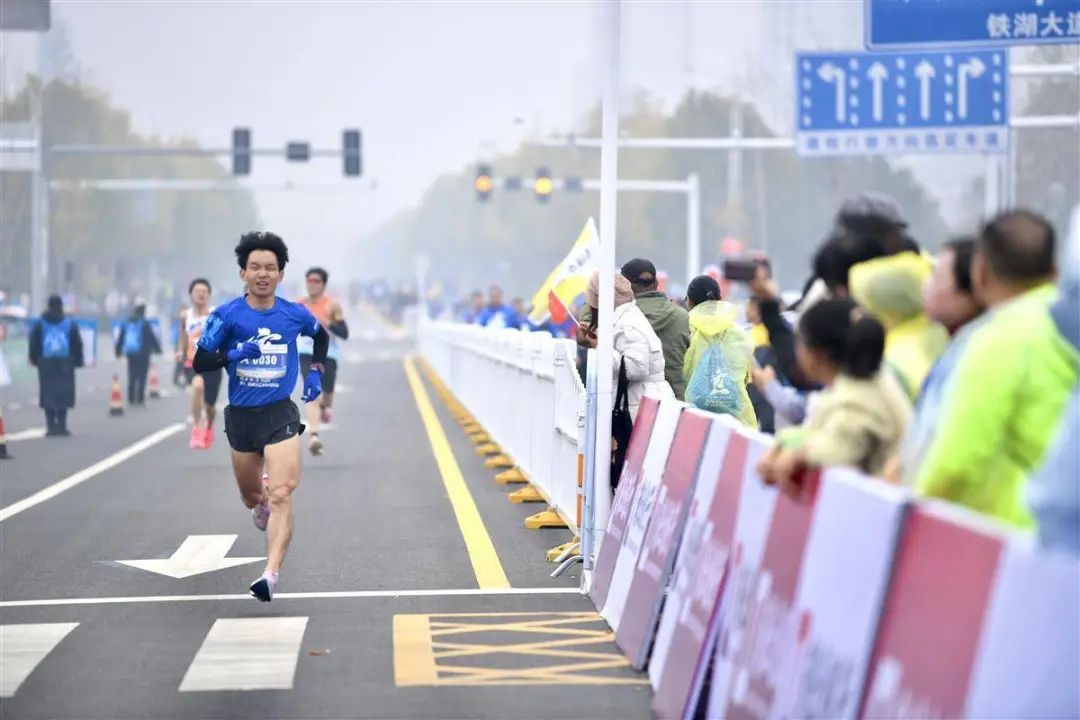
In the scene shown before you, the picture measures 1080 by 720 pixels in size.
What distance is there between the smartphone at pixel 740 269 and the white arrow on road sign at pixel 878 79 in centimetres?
1850

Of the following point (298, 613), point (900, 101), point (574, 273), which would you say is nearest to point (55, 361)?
point (900, 101)

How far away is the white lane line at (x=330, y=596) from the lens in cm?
1170

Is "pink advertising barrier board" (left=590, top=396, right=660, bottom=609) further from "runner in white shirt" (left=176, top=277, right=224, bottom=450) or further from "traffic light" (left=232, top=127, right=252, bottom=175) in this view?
"traffic light" (left=232, top=127, right=252, bottom=175)

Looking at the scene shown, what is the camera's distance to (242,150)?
164 ft

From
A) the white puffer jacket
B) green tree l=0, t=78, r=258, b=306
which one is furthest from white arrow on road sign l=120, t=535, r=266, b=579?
green tree l=0, t=78, r=258, b=306

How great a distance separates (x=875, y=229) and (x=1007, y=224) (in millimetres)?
1731

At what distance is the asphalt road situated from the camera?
28.6 ft

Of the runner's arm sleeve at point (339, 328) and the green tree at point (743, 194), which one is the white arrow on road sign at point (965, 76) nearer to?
the runner's arm sleeve at point (339, 328)

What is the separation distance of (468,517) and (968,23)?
17.4ft

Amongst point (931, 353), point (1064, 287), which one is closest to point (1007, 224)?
point (1064, 287)

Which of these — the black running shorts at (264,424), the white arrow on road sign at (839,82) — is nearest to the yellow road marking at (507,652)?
the black running shorts at (264,424)

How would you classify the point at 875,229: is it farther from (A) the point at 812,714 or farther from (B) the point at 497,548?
(B) the point at 497,548

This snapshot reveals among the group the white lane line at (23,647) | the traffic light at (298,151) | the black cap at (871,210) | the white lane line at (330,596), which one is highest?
the traffic light at (298,151)

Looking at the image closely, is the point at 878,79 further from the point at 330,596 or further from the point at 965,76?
the point at 330,596
